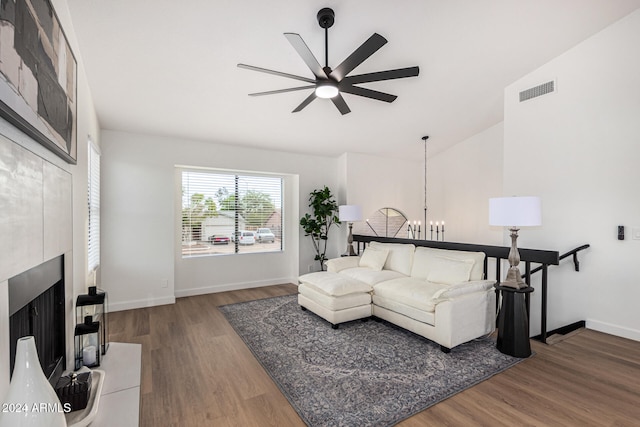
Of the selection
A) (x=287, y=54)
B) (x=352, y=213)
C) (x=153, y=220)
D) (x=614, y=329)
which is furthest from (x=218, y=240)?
(x=614, y=329)

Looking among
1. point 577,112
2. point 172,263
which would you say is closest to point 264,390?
point 172,263

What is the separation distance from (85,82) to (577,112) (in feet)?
17.7

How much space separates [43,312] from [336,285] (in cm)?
258

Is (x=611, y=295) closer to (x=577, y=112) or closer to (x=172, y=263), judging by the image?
(x=577, y=112)

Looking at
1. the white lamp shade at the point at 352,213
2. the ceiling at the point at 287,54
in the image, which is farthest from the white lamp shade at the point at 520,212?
the white lamp shade at the point at 352,213

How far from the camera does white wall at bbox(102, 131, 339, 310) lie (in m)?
4.27

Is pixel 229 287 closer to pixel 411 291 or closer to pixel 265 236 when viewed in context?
pixel 265 236

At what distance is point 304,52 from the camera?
7.24 feet

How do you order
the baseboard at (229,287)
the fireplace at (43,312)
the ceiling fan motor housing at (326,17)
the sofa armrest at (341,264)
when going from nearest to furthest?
the fireplace at (43,312) < the ceiling fan motor housing at (326,17) < the sofa armrest at (341,264) < the baseboard at (229,287)

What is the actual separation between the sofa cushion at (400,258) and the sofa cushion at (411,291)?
1.18ft

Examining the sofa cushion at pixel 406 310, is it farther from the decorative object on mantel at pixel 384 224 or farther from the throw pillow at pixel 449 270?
the decorative object on mantel at pixel 384 224

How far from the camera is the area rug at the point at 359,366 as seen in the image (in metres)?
2.14

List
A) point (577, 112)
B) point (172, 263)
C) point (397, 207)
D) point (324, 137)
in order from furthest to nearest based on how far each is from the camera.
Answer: point (397, 207) < point (324, 137) < point (172, 263) < point (577, 112)

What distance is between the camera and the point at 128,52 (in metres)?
2.81
